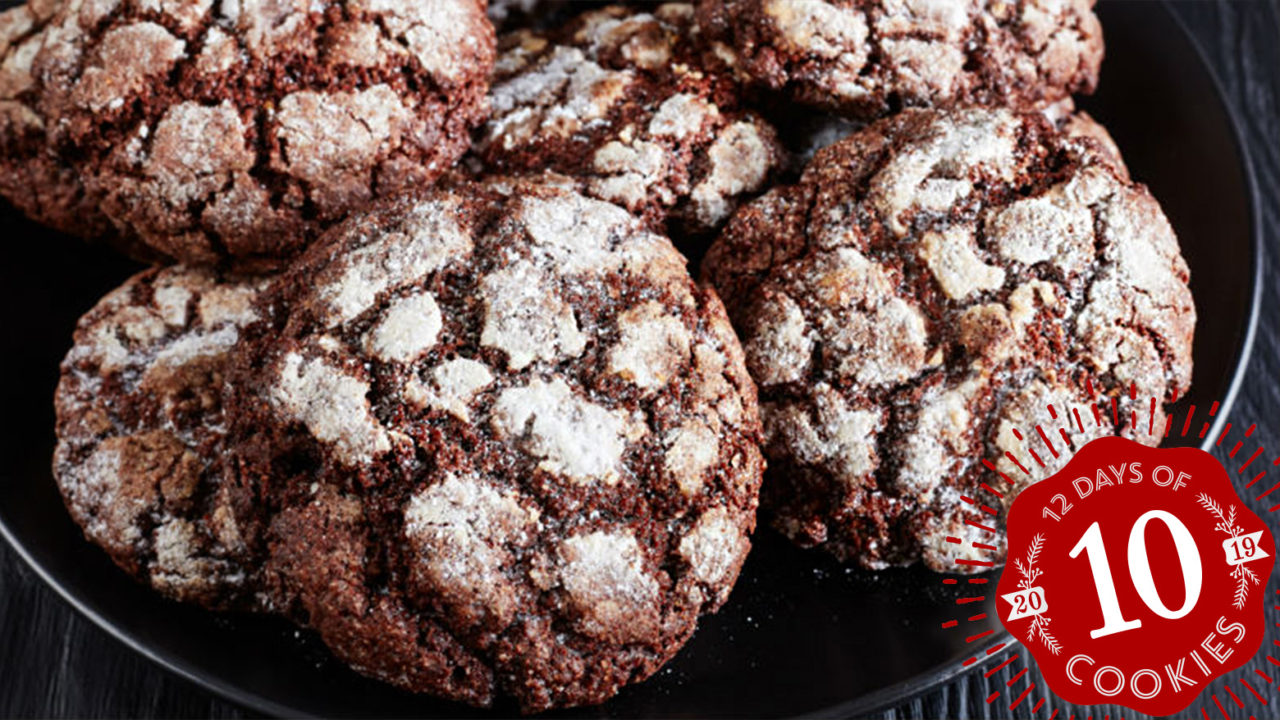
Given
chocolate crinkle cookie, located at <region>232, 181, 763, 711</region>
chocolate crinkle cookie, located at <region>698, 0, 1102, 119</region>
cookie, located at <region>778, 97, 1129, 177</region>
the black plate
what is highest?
chocolate crinkle cookie, located at <region>698, 0, 1102, 119</region>

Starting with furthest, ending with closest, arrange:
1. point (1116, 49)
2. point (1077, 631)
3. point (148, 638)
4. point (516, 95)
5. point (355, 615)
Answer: point (1116, 49)
point (516, 95)
point (1077, 631)
point (148, 638)
point (355, 615)

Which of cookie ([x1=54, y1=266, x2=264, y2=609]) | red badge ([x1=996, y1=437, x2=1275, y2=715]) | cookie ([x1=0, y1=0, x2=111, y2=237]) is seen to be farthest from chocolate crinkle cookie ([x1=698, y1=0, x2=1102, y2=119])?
cookie ([x1=0, y1=0, x2=111, y2=237])

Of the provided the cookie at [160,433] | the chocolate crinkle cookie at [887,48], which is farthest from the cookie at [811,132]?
the cookie at [160,433]

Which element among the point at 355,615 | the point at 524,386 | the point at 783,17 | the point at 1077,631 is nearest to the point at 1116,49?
the point at 783,17

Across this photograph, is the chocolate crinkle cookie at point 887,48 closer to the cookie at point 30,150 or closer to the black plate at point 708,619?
the black plate at point 708,619

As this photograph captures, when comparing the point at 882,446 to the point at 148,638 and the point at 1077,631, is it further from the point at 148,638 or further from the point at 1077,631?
the point at 148,638

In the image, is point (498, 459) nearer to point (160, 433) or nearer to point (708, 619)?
point (708, 619)

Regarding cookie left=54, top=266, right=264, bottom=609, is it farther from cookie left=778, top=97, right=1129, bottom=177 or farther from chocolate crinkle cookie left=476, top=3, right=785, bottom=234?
cookie left=778, top=97, right=1129, bottom=177
